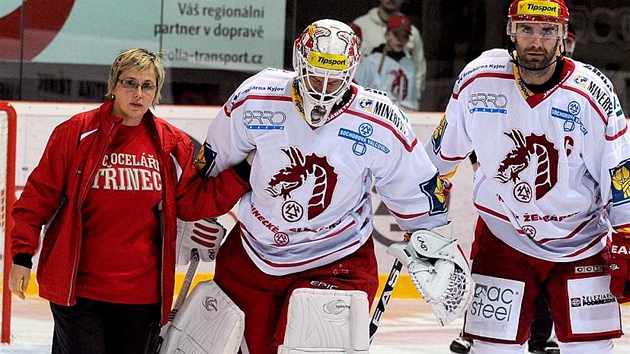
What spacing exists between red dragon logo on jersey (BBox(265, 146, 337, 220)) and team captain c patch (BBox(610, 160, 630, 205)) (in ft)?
2.47

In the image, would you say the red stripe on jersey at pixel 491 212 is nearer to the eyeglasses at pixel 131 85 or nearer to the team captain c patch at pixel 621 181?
the team captain c patch at pixel 621 181

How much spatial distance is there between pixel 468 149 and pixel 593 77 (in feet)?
1.39

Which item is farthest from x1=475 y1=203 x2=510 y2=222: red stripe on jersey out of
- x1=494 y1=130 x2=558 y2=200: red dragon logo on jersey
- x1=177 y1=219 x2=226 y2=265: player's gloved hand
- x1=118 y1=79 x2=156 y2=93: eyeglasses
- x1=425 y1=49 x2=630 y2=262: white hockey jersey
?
x1=118 y1=79 x2=156 y2=93: eyeglasses

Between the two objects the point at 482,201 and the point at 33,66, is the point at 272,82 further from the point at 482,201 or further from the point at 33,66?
the point at 33,66

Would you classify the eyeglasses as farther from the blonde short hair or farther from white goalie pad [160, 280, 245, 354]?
white goalie pad [160, 280, 245, 354]

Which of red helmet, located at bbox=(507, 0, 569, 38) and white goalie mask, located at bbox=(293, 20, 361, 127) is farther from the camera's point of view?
red helmet, located at bbox=(507, 0, 569, 38)

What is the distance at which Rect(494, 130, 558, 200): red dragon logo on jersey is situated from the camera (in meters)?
3.74

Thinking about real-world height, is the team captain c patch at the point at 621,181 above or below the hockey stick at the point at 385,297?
above

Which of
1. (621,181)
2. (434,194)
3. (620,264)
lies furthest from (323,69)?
(620,264)

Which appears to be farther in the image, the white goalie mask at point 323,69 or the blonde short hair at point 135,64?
the blonde short hair at point 135,64

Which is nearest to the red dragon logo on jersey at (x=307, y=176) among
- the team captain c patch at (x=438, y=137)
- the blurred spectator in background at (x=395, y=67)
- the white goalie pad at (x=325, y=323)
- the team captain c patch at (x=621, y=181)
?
the white goalie pad at (x=325, y=323)

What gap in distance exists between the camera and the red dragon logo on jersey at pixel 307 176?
361 centimetres

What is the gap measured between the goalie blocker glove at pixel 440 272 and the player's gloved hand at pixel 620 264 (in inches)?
15.5

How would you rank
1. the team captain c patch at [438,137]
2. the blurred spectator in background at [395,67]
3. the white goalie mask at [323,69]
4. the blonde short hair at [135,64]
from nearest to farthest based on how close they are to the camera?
the white goalie mask at [323,69] < the blonde short hair at [135,64] < the team captain c patch at [438,137] < the blurred spectator in background at [395,67]
